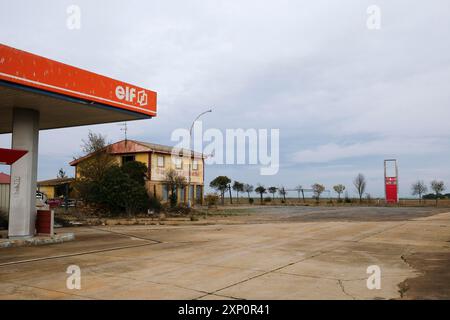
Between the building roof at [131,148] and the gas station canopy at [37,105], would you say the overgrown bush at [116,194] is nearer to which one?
the building roof at [131,148]

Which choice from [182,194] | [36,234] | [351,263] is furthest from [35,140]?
[182,194]

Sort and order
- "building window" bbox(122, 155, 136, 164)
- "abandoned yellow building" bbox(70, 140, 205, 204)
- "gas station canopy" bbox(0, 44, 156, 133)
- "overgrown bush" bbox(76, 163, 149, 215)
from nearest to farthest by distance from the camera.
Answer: "gas station canopy" bbox(0, 44, 156, 133)
"overgrown bush" bbox(76, 163, 149, 215)
"abandoned yellow building" bbox(70, 140, 205, 204)
"building window" bbox(122, 155, 136, 164)

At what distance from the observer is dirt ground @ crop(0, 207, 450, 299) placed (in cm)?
718

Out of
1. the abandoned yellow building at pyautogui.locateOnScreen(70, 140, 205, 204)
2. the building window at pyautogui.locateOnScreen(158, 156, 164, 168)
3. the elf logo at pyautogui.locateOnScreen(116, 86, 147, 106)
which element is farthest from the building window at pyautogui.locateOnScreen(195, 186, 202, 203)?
the elf logo at pyautogui.locateOnScreen(116, 86, 147, 106)

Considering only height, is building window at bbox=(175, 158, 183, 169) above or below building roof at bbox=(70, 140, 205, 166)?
below

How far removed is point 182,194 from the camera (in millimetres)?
45250

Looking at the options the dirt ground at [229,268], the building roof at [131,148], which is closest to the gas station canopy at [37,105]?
the dirt ground at [229,268]

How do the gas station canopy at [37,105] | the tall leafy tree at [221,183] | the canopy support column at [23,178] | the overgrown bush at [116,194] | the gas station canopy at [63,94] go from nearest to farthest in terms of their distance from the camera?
the gas station canopy at [63,94] < the gas station canopy at [37,105] < the canopy support column at [23,178] < the overgrown bush at [116,194] < the tall leafy tree at [221,183]

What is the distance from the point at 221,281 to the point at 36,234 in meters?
10.2

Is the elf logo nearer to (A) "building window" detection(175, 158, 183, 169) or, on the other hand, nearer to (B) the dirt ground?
(B) the dirt ground

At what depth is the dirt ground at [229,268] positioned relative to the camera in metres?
7.18

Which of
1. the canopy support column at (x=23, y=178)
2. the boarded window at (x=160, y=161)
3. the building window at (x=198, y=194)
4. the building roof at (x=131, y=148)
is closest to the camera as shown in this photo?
the canopy support column at (x=23, y=178)

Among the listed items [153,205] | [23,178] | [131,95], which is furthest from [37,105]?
[153,205]

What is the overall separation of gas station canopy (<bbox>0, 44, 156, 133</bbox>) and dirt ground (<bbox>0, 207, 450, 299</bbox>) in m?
4.90
